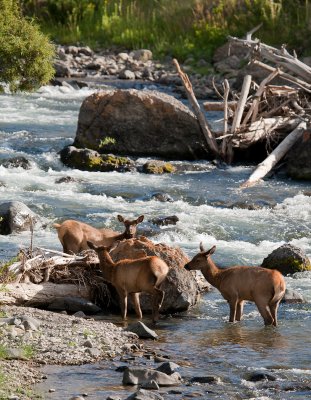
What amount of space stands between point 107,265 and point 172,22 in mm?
31874

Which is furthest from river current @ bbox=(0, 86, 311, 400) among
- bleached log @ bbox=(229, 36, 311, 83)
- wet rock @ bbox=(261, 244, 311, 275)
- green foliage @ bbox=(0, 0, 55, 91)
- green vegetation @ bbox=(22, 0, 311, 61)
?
green vegetation @ bbox=(22, 0, 311, 61)

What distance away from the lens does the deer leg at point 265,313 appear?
1392cm

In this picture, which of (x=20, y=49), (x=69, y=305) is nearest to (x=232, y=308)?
(x=69, y=305)

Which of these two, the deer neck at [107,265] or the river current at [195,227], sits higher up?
the deer neck at [107,265]

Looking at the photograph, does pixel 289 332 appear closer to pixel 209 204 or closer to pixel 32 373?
pixel 32 373

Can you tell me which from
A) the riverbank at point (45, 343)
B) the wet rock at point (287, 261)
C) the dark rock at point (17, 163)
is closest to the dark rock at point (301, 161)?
the dark rock at point (17, 163)

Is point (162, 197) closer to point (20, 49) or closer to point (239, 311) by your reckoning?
point (20, 49)

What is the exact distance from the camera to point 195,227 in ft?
65.1

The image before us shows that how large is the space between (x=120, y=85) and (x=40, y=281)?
2397 cm

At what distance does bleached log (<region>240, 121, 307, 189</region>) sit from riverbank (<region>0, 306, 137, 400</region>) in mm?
11043

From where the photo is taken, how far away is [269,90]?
1027 inches

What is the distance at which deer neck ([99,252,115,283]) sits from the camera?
14.0 meters

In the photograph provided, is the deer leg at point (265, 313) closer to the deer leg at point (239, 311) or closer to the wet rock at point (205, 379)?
the deer leg at point (239, 311)

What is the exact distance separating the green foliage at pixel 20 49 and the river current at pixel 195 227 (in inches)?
113
